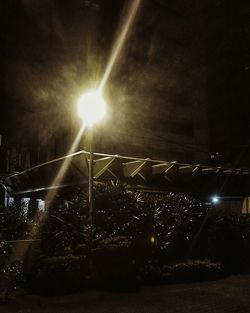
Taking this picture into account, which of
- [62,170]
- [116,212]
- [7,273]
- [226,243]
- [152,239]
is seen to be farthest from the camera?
[62,170]

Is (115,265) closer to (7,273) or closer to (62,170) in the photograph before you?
(7,273)

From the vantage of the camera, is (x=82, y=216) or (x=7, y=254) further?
(x=82, y=216)

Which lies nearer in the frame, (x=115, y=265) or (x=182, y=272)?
(x=115, y=265)

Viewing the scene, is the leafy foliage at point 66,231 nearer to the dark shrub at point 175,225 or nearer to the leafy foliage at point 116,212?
the leafy foliage at point 116,212

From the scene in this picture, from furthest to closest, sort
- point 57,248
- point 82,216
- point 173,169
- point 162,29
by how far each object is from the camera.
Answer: point 162,29, point 173,169, point 82,216, point 57,248

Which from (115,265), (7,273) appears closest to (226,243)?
(115,265)

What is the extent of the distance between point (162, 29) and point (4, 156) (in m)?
12.2

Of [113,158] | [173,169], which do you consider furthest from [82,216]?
[173,169]

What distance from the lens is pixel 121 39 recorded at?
22.7 meters

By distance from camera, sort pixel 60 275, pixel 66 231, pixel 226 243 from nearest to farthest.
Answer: pixel 60 275 < pixel 66 231 < pixel 226 243

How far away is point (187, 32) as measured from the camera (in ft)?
86.4

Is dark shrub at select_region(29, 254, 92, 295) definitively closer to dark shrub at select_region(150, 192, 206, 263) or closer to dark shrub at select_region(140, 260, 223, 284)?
dark shrub at select_region(140, 260, 223, 284)

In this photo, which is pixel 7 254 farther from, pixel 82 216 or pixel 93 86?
pixel 93 86

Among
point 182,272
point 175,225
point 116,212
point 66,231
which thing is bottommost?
point 182,272
